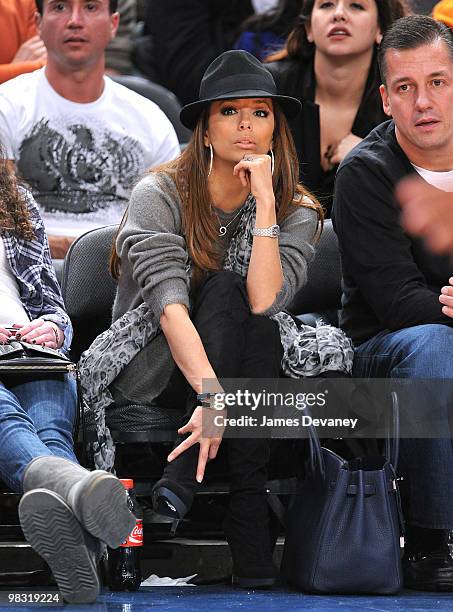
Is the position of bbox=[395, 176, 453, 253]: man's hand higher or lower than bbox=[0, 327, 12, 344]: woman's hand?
higher

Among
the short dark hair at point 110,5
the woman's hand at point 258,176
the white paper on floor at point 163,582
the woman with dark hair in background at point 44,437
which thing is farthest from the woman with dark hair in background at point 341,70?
the white paper on floor at point 163,582

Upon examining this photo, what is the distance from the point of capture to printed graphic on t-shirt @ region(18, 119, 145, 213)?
436 centimetres

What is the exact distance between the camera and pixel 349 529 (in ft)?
9.91

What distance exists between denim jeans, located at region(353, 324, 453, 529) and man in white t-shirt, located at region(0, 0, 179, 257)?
1.48 m

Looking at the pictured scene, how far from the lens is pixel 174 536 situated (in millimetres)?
3586

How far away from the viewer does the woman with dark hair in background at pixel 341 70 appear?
4395 mm

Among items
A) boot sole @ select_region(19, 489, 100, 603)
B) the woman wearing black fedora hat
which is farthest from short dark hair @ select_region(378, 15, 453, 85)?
boot sole @ select_region(19, 489, 100, 603)

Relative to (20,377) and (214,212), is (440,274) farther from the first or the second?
(20,377)

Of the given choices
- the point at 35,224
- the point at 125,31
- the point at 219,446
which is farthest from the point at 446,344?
the point at 125,31

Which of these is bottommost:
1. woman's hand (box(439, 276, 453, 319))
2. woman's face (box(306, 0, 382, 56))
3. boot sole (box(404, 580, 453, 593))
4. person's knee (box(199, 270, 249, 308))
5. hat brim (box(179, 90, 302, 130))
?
boot sole (box(404, 580, 453, 593))

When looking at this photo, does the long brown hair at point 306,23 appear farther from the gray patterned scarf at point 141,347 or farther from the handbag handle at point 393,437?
the handbag handle at point 393,437

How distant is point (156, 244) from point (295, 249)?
0.38 meters

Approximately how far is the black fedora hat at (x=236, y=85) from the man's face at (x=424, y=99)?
303 millimetres

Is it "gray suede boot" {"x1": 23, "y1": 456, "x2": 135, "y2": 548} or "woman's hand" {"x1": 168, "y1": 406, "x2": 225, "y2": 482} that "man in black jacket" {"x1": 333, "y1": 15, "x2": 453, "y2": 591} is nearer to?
"woman's hand" {"x1": 168, "y1": 406, "x2": 225, "y2": 482}
